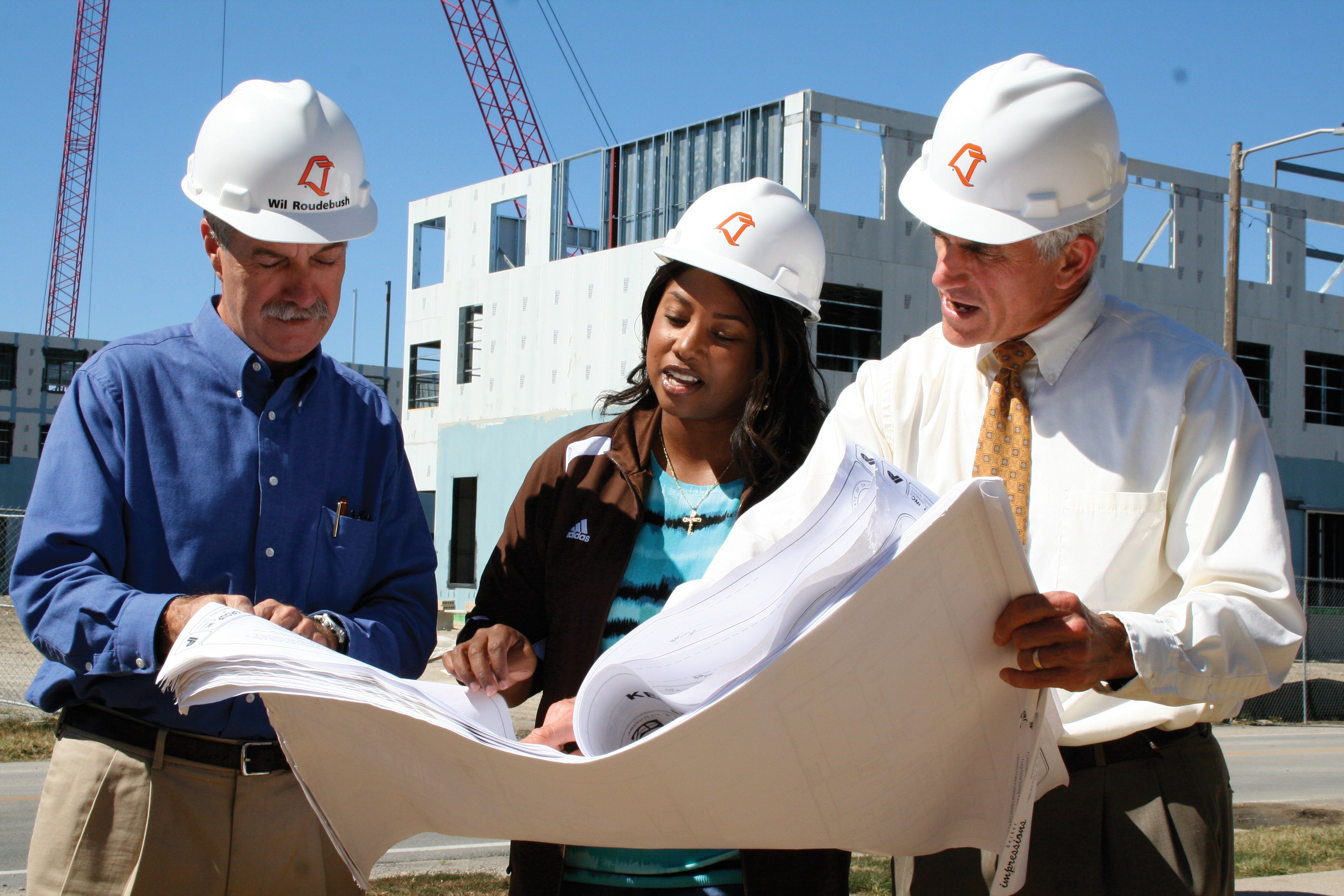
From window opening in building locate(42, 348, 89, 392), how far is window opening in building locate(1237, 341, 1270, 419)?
37293mm

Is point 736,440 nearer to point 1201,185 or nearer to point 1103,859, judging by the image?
point 1103,859

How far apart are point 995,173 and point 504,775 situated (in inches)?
51.4

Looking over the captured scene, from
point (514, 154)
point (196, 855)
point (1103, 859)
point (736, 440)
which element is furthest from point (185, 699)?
point (514, 154)

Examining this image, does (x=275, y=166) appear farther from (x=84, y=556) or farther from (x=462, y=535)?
(x=462, y=535)

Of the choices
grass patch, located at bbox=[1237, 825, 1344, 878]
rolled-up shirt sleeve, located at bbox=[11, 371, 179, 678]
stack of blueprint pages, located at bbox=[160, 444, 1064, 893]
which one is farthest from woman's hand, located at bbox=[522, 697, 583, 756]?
grass patch, located at bbox=[1237, 825, 1344, 878]

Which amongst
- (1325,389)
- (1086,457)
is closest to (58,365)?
(1325,389)

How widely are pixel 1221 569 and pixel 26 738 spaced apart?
11.2m

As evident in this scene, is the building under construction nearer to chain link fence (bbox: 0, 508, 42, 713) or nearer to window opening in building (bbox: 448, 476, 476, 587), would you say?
window opening in building (bbox: 448, 476, 476, 587)

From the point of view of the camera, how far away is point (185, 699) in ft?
5.44

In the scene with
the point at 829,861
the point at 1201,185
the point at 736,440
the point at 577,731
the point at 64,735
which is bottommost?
the point at 829,861

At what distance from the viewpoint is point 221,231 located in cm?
242

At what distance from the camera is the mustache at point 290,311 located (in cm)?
245

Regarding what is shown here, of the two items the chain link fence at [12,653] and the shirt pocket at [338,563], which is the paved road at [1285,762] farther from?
the chain link fence at [12,653]

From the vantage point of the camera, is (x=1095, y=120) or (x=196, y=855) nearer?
(x=1095, y=120)
